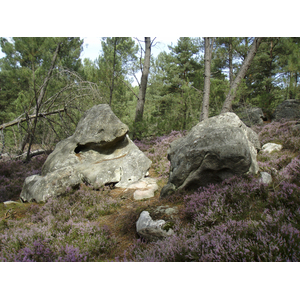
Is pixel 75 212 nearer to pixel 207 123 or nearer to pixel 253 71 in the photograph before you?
pixel 207 123

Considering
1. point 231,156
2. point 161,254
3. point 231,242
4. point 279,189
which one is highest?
point 231,156

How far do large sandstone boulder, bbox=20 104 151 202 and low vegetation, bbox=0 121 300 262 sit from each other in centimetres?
47

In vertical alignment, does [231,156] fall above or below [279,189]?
above

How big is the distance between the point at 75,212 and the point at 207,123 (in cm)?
358

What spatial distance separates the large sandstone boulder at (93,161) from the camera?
17.3 feet

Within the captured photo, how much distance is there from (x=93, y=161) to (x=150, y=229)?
3.57 m

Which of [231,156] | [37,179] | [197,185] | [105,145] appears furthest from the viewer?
[105,145]

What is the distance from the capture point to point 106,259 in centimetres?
284

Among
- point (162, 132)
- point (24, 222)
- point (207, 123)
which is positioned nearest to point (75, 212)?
point (24, 222)

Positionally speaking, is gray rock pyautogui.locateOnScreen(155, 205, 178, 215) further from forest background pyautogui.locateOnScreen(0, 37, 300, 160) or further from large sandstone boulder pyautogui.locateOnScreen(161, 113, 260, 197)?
forest background pyautogui.locateOnScreen(0, 37, 300, 160)

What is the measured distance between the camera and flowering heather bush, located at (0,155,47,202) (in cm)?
582

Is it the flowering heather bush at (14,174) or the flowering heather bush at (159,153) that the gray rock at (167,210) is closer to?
the flowering heather bush at (159,153)

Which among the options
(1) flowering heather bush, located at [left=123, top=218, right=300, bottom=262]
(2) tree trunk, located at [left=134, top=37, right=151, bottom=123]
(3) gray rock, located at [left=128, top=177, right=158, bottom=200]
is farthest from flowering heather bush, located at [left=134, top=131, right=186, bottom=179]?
(1) flowering heather bush, located at [left=123, top=218, right=300, bottom=262]

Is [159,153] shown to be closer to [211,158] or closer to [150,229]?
[211,158]
